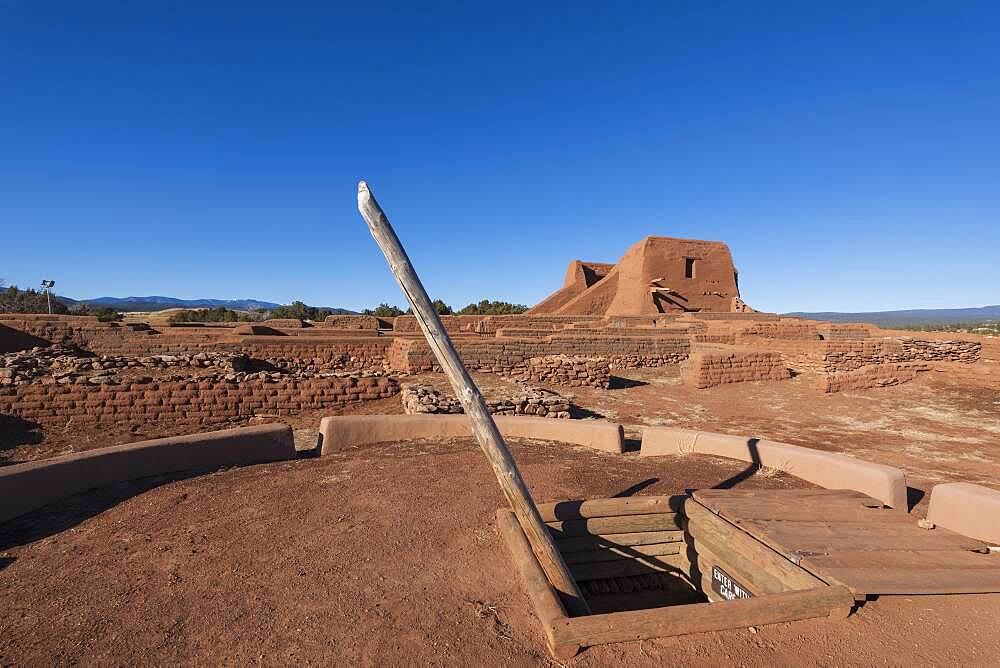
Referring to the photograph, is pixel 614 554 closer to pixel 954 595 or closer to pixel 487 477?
pixel 487 477

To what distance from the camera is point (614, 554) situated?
360 cm

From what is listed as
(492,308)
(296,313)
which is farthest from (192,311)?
(492,308)

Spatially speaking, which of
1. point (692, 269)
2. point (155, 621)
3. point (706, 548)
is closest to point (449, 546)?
point (155, 621)

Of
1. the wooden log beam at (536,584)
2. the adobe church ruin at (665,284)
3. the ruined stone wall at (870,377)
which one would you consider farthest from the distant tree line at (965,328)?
the wooden log beam at (536,584)

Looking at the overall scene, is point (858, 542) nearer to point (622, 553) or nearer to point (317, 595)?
point (622, 553)

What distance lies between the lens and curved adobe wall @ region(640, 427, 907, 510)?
4.09 meters

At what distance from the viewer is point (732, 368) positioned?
39.9 ft

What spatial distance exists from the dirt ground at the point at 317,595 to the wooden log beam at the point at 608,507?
20.3 inches

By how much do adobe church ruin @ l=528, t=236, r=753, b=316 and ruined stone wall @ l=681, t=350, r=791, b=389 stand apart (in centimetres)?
1153

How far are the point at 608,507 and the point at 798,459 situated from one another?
9.00 feet

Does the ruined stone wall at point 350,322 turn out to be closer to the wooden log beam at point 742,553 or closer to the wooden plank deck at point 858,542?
the wooden log beam at point 742,553

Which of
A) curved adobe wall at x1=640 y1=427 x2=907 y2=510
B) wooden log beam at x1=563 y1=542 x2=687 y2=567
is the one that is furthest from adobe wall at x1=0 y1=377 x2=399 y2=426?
wooden log beam at x1=563 y1=542 x2=687 y2=567

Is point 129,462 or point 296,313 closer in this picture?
point 129,462

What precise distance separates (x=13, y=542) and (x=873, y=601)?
5.75 metres
